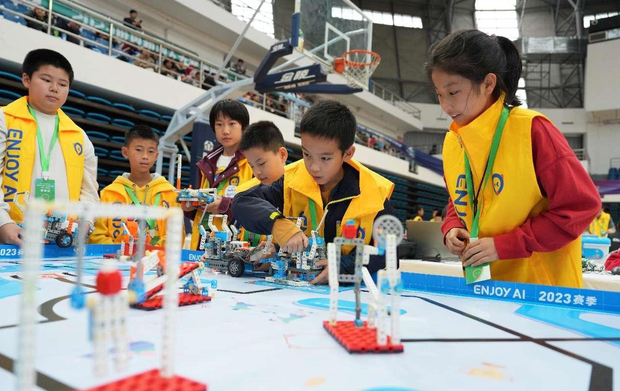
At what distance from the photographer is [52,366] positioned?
531 mm

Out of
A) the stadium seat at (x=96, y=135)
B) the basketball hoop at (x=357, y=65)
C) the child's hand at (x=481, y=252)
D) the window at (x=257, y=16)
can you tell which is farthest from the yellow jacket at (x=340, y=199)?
the window at (x=257, y=16)

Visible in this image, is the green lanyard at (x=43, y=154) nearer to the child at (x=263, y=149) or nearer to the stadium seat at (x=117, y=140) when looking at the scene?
the child at (x=263, y=149)

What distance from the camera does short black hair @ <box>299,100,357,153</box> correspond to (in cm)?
136

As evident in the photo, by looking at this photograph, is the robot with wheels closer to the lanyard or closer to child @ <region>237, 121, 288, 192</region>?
the lanyard

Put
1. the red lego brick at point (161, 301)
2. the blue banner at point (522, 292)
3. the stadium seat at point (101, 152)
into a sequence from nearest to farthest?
the red lego brick at point (161, 301)
the blue banner at point (522, 292)
the stadium seat at point (101, 152)

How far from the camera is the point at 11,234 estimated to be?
1.74 meters

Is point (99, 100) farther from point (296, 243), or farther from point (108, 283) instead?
point (108, 283)

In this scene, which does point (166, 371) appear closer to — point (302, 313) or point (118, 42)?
point (302, 313)

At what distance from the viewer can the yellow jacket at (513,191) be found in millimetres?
1151

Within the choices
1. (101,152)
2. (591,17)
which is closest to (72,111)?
(101,152)

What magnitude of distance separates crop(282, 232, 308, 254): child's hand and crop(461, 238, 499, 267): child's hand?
45 centimetres

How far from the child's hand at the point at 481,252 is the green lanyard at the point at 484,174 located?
5cm

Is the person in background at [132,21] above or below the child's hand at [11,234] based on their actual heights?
above

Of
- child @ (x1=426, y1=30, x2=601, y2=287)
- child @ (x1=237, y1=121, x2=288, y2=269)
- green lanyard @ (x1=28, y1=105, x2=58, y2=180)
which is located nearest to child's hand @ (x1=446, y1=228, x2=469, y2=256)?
child @ (x1=426, y1=30, x2=601, y2=287)
